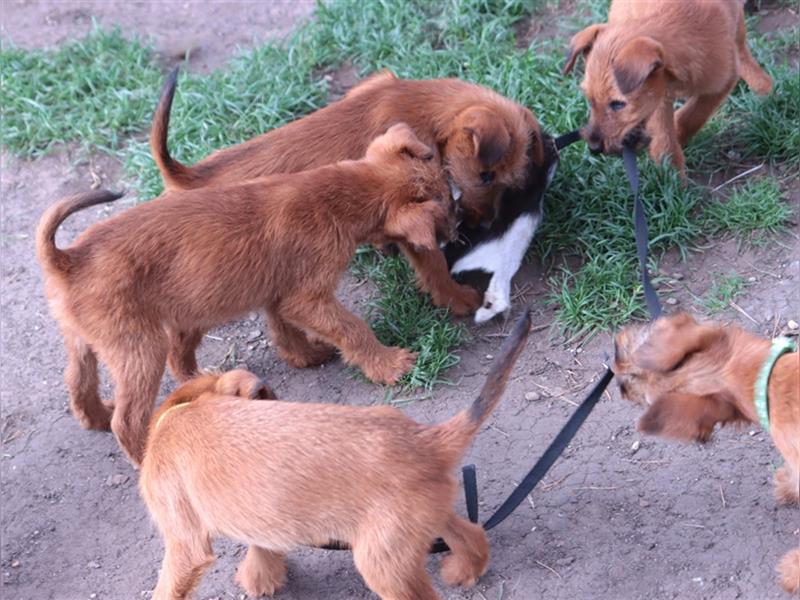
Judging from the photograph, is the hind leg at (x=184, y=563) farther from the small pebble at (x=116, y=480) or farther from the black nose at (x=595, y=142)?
the black nose at (x=595, y=142)

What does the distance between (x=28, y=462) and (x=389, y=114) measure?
8.83 ft

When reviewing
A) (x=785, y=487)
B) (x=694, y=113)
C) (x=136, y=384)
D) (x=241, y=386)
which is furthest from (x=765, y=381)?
(x=694, y=113)

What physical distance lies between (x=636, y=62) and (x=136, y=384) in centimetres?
318

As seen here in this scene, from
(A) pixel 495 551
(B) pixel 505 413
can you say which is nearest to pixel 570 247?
→ (B) pixel 505 413

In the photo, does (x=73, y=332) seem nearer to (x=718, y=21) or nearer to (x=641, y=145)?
(x=641, y=145)

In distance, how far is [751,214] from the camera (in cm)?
614

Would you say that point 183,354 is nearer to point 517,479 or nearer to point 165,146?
point 165,146

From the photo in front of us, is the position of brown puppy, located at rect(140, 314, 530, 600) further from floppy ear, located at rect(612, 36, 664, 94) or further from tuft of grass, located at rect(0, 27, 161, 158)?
tuft of grass, located at rect(0, 27, 161, 158)

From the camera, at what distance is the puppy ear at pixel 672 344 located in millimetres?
4234

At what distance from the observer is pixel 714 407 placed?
4188 mm

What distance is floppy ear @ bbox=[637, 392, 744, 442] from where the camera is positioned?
13.5 feet

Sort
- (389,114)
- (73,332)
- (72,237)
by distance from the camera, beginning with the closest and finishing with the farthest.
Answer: (73,332) → (389,114) → (72,237)

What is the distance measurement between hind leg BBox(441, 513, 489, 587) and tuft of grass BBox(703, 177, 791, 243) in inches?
101

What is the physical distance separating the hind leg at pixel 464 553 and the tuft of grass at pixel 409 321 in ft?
4.01
